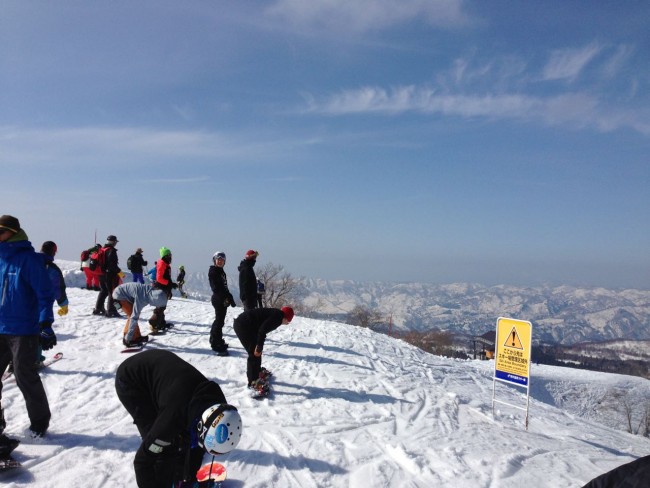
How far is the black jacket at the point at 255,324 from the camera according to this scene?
6984 millimetres

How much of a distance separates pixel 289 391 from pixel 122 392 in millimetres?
4535

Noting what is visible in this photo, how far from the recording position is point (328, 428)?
240 inches

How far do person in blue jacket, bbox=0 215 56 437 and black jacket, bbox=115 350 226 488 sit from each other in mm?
1915

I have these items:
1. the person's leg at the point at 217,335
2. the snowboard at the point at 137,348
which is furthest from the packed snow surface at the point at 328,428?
the person's leg at the point at 217,335

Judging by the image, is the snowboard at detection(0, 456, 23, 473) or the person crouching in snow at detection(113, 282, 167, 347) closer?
the snowboard at detection(0, 456, 23, 473)

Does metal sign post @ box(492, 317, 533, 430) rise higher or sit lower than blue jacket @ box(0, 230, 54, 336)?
lower

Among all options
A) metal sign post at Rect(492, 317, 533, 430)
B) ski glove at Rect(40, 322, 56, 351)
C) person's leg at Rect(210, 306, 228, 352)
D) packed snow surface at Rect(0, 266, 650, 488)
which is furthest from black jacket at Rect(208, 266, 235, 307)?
metal sign post at Rect(492, 317, 533, 430)

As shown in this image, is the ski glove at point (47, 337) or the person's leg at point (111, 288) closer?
the ski glove at point (47, 337)

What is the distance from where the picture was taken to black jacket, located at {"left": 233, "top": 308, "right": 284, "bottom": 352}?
6.98 meters

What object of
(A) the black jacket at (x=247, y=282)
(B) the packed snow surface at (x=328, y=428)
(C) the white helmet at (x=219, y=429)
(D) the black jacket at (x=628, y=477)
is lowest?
(B) the packed snow surface at (x=328, y=428)

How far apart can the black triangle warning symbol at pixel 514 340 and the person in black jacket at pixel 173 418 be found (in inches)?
269

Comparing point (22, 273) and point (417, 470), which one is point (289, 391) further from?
point (22, 273)

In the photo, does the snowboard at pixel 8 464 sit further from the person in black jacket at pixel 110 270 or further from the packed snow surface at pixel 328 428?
the person in black jacket at pixel 110 270

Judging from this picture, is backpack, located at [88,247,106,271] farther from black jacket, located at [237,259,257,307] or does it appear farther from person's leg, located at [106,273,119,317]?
black jacket, located at [237,259,257,307]
